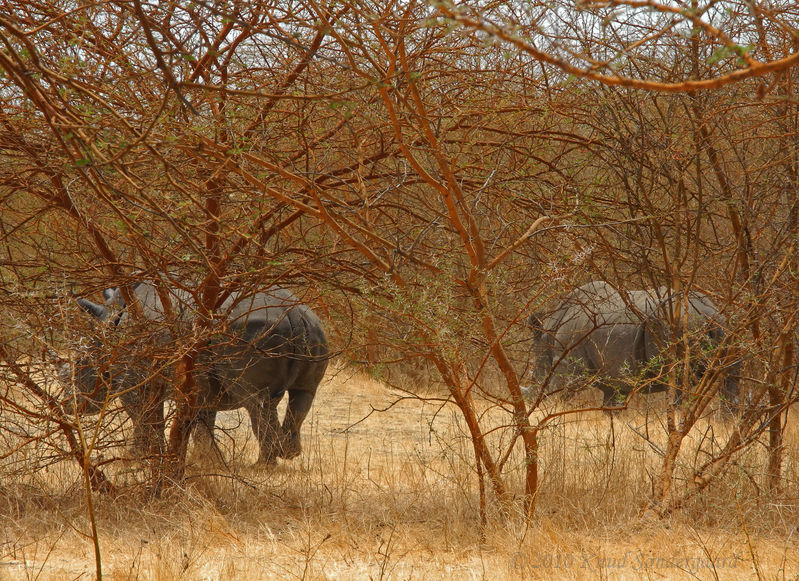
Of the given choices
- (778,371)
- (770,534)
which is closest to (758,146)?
(778,371)

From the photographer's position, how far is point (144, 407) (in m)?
4.62

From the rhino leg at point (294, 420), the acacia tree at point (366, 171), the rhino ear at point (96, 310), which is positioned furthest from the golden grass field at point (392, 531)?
the rhino ear at point (96, 310)

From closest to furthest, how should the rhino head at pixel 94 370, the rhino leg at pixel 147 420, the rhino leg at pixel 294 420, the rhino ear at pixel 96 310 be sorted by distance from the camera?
the rhino head at pixel 94 370
the rhino leg at pixel 147 420
the rhino ear at pixel 96 310
the rhino leg at pixel 294 420

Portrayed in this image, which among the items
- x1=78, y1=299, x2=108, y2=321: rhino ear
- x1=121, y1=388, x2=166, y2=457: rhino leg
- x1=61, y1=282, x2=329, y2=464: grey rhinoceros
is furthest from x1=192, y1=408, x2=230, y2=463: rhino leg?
x1=78, y1=299, x2=108, y2=321: rhino ear

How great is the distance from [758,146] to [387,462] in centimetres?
339

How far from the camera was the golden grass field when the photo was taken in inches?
149

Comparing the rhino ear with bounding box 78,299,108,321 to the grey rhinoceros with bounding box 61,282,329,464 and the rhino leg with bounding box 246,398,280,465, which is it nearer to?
the grey rhinoceros with bounding box 61,282,329,464

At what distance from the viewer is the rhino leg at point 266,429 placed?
584 centimetres

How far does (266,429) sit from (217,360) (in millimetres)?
1075

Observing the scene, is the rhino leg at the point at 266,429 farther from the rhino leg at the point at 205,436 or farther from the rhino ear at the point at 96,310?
the rhino ear at the point at 96,310

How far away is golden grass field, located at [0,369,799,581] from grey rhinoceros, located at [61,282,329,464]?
1.69 feet

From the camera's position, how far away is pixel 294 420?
21.3 feet

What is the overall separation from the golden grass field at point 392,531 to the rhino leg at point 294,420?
0.72 meters

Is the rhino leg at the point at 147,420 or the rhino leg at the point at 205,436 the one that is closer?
the rhino leg at the point at 147,420
